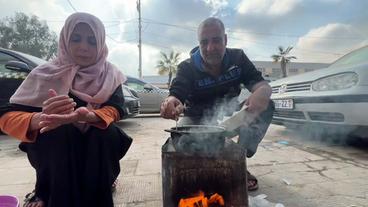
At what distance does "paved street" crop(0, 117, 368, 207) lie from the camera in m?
2.25

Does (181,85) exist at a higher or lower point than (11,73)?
lower

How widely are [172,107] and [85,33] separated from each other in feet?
2.54

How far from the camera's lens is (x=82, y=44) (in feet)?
6.52

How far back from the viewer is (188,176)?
1.71 m

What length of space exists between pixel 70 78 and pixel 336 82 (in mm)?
2975

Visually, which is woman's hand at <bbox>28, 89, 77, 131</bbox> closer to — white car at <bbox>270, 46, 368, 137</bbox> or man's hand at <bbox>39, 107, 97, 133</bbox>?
man's hand at <bbox>39, 107, 97, 133</bbox>

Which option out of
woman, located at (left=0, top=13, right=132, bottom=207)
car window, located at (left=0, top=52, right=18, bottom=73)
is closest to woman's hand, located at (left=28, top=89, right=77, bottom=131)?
woman, located at (left=0, top=13, right=132, bottom=207)

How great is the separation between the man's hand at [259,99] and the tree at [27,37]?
24740mm

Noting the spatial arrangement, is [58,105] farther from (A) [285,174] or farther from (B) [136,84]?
(B) [136,84]

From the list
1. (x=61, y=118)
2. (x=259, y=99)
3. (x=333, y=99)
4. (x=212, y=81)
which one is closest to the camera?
(x=61, y=118)

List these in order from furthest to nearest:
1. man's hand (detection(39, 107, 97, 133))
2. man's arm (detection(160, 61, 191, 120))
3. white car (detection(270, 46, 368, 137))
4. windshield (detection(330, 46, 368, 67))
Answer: windshield (detection(330, 46, 368, 67)) → white car (detection(270, 46, 368, 137)) → man's arm (detection(160, 61, 191, 120)) → man's hand (detection(39, 107, 97, 133))

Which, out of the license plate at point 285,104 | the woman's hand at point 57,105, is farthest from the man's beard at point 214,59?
the license plate at point 285,104

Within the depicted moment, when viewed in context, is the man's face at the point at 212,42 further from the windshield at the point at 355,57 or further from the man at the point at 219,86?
the windshield at the point at 355,57

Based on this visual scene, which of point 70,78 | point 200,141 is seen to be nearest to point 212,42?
point 200,141
